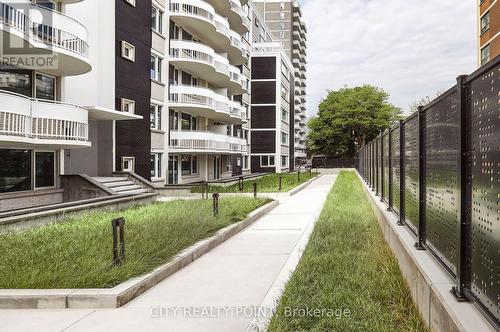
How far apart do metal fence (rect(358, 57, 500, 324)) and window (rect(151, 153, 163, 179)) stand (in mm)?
21500

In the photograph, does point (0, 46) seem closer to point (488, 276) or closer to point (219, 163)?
point (488, 276)

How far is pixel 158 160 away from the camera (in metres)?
26.0

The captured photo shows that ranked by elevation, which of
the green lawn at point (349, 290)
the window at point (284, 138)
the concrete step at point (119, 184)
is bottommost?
the green lawn at point (349, 290)

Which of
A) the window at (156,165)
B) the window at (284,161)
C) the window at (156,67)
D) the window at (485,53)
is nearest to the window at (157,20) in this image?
the window at (156,67)

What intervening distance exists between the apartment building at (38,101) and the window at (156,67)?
7.04 metres

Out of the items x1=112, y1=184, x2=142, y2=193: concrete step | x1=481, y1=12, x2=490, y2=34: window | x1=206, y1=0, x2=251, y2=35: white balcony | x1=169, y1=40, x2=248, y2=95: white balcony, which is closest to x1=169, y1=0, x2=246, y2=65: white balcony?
x1=169, y1=40, x2=248, y2=95: white balcony

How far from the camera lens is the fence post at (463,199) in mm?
3434

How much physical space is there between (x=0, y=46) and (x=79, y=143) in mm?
4037

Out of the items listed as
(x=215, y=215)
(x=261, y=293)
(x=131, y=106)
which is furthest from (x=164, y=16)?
(x=261, y=293)

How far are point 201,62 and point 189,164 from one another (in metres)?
7.29

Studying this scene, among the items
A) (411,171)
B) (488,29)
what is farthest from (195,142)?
(488,29)

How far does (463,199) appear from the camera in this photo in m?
3.48

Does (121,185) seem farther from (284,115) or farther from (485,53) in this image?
(284,115)

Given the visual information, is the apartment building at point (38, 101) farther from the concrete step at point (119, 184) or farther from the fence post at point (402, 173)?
the fence post at point (402, 173)
